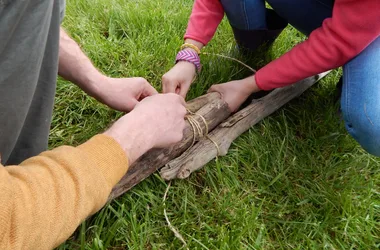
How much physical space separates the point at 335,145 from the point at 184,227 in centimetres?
74

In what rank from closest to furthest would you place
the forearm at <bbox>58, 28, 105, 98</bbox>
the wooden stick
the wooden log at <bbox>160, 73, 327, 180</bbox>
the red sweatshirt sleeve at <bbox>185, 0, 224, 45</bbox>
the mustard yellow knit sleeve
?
the mustard yellow knit sleeve
the forearm at <bbox>58, 28, 105, 98</bbox>
the wooden log at <bbox>160, 73, 327, 180</bbox>
the wooden stick
the red sweatshirt sleeve at <bbox>185, 0, 224, 45</bbox>

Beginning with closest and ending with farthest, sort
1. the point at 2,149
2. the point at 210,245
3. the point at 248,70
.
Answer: the point at 2,149 → the point at 210,245 → the point at 248,70

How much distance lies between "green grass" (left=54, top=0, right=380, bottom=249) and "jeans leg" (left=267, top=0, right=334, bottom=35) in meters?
0.31

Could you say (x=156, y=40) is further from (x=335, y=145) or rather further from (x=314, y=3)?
(x=335, y=145)

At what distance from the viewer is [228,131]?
1.54m

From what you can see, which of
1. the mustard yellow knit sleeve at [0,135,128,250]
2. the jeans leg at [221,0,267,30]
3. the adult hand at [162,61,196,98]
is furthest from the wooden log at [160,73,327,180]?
the mustard yellow knit sleeve at [0,135,128,250]

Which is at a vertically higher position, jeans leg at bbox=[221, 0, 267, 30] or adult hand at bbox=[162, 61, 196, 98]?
jeans leg at bbox=[221, 0, 267, 30]

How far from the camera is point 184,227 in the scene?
1318mm

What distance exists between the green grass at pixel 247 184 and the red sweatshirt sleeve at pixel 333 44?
0.79 feet

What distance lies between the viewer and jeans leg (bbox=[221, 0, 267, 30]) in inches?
67.6

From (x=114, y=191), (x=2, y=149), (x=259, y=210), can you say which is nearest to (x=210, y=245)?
(x=259, y=210)

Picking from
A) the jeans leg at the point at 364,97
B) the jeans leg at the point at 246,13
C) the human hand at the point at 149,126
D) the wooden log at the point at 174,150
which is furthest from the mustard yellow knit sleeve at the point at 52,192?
the jeans leg at the point at 246,13

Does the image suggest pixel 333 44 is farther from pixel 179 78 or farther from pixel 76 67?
pixel 76 67

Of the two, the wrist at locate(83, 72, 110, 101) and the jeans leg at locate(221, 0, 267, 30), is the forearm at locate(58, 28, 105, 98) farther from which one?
the jeans leg at locate(221, 0, 267, 30)
